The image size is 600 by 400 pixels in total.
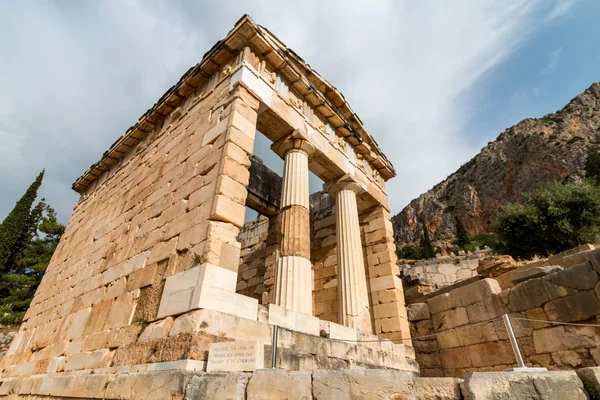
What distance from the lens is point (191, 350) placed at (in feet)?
10.9

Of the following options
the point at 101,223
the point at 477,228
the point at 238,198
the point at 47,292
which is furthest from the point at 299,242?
the point at 477,228

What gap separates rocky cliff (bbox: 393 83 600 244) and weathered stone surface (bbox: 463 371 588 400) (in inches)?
1840

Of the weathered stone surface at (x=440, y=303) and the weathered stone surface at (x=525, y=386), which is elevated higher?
the weathered stone surface at (x=440, y=303)

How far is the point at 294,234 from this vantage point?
6043mm

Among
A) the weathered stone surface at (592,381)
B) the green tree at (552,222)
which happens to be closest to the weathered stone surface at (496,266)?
the weathered stone surface at (592,381)

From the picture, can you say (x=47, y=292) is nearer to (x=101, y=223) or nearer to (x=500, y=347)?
(x=101, y=223)

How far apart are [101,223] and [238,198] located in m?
5.37

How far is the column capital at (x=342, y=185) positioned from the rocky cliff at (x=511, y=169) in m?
42.3

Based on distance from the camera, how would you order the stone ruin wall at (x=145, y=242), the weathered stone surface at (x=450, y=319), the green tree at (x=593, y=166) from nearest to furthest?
the stone ruin wall at (x=145, y=242)
the weathered stone surface at (x=450, y=319)
the green tree at (x=593, y=166)

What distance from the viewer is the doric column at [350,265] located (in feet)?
21.4

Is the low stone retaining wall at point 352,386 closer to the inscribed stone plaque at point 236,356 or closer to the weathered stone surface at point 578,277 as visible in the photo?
the inscribed stone plaque at point 236,356

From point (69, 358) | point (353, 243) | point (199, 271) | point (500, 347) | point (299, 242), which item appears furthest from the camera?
point (353, 243)

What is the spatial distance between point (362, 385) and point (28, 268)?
27.7 m

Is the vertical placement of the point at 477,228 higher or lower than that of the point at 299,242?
higher
